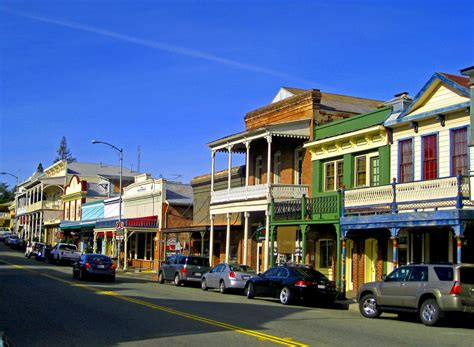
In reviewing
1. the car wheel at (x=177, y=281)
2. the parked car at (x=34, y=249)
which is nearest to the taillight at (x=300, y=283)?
the car wheel at (x=177, y=281)

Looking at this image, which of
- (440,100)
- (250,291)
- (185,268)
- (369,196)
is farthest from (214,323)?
(185,268)

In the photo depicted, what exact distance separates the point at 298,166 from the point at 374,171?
6511 mm

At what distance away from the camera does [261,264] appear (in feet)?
117

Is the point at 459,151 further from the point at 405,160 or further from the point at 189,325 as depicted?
the point at 189,325

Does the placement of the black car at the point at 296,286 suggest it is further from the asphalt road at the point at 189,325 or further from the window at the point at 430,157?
the window at the point at 430,157

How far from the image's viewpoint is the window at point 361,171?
27.7 meters

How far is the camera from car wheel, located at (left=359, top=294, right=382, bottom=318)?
61.4 feet

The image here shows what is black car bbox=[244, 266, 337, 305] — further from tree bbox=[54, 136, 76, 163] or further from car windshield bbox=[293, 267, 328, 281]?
tree bbox=[54, 136, 76, 163]

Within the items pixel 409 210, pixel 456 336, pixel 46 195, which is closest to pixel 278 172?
pixel 409 210

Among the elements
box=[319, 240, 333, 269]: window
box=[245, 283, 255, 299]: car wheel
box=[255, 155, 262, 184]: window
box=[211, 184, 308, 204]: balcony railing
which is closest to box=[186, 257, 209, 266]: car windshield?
box=[211, 184, 308, 204]: balcony railing

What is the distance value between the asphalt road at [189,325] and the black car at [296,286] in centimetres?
48

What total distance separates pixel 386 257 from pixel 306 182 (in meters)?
7.29

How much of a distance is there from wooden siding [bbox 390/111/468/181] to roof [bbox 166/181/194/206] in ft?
74.3

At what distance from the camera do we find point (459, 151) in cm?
2277
